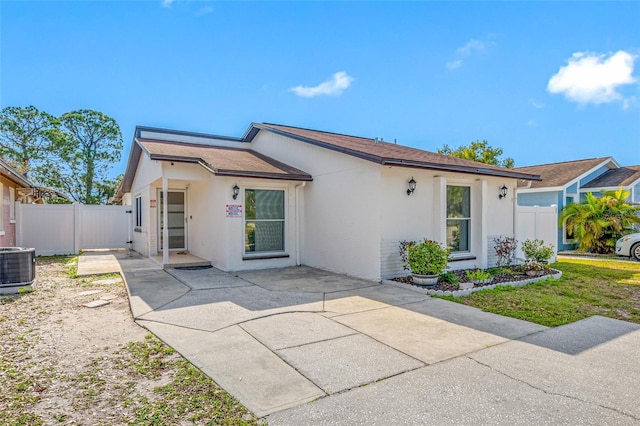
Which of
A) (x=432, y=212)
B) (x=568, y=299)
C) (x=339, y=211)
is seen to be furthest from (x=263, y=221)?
(x=568, y=299)

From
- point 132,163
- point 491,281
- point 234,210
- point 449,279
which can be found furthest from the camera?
point 132,163

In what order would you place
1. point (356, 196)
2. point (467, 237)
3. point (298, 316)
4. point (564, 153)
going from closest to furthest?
point (298, 316) < point (356, 196) < point (467, 237) < point (564, 153)

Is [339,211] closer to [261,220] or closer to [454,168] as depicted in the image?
[261,220]

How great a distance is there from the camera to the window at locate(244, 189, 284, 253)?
32.8 ft

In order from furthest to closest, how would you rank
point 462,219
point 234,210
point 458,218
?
point 462,219, point 458,218, point 234,210

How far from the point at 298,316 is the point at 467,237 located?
20.6 feet

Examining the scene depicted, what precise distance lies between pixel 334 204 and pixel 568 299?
5414 mm

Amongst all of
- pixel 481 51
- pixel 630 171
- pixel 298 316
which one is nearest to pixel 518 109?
pixel 481 51

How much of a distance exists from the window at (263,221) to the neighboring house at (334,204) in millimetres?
28

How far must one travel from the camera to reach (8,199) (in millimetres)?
12906

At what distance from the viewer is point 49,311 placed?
5.99m

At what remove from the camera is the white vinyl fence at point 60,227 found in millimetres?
14000

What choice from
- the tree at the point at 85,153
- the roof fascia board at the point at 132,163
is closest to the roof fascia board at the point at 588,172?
the roof fascia board at the point at 132,163

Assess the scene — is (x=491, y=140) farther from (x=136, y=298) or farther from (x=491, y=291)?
(x=136, y=298)
